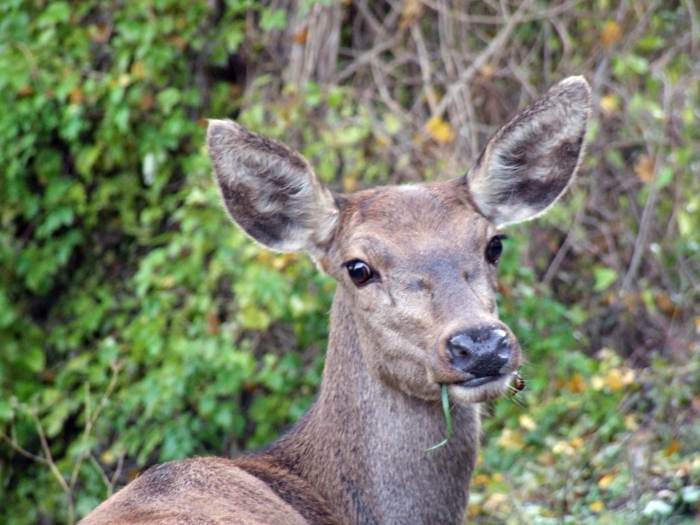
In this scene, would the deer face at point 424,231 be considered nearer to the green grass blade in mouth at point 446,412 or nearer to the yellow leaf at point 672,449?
the green grass blade in mouth at point 446,412

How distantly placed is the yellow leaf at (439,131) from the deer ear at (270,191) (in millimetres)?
3277

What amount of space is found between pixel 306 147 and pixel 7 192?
2.42m

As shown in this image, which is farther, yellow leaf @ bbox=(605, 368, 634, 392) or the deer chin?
yellow leaf @ bbox=(605, 368, 634, 392)

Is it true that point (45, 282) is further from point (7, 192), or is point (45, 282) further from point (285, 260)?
point (285, 260)

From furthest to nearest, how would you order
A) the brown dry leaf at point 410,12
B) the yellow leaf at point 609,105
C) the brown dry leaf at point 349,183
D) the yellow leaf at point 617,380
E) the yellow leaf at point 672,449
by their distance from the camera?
1. the brown dry leaf at point 410,12
2. the yellow leaf at point 609,105
3. the brown dry leaf at point 349,183
4. the yellow leaf at point 617,380
5. the yellow leaf at point 672,449

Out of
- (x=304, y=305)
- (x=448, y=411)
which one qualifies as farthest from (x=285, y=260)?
(x=448, y=411)

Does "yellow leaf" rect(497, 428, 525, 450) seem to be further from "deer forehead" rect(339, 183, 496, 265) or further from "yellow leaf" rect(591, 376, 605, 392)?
"deer forehead" rect(339, 183, 496, 265)

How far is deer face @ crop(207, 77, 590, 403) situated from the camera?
3.95 meters

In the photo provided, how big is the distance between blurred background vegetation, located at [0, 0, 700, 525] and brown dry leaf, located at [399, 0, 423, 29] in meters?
0.02

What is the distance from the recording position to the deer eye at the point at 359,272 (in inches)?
172

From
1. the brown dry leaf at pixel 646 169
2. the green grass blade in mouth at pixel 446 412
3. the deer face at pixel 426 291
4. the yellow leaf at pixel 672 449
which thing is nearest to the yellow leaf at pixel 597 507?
the yellow leaf at pixel 672 449

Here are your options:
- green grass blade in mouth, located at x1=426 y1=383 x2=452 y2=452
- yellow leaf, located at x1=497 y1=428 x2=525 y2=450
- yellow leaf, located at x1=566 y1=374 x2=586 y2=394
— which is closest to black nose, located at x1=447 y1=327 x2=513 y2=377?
green grass blade in mouth, located at x1=426 y1=383 x2=452 y2=452

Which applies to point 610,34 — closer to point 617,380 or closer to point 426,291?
point 617,380

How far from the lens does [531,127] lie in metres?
4.71
